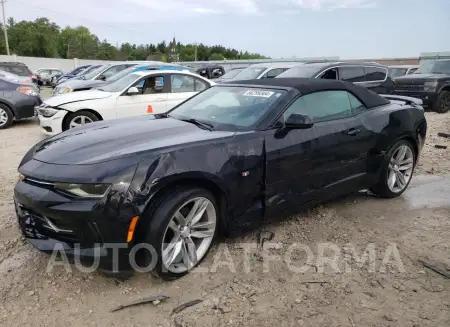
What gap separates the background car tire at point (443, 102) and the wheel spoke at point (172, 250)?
1167cm

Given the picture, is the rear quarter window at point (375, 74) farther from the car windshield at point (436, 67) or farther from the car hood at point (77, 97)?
the car hood at point (77, 97)

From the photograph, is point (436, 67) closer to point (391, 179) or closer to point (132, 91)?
point (391, 179)

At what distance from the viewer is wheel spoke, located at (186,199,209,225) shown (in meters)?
3.05

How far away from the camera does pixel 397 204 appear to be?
471cm

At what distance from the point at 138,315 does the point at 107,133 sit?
5.23 ft

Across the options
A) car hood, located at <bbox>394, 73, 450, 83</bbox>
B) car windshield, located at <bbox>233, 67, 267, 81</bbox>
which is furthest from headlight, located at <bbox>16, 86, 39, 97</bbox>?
car hood, located at <bbox>394, 73, 450, 83</bbox>

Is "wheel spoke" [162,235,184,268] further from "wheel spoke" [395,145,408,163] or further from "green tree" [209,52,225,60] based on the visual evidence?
"green tree" [209,52,225,60]

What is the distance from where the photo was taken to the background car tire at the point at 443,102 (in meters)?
12.1

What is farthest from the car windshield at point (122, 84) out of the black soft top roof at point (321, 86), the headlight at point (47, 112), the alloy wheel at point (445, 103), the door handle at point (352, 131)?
the alloy wheel at point (445, 103)

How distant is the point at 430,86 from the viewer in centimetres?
1211

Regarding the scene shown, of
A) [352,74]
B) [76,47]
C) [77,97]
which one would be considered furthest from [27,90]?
[76,47]

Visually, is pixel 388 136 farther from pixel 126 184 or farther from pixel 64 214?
pixel 64 214

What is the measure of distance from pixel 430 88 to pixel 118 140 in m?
11.7

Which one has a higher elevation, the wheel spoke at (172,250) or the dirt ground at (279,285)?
the wheel spoke at (172,250)
